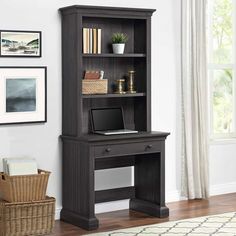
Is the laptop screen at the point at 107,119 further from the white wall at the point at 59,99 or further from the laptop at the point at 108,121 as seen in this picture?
the white wall at the point at 59,99

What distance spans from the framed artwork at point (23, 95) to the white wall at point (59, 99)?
0.07 metres

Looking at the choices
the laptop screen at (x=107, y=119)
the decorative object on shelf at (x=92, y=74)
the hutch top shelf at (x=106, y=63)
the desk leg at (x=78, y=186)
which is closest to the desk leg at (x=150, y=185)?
the hutch top shelf at (x=106, y=63)

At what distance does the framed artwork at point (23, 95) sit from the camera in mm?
5570

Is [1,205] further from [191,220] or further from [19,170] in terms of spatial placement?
[191,220]

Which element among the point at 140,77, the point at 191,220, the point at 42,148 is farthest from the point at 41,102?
the point at 191,220

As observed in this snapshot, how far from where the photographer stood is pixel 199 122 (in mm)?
6793

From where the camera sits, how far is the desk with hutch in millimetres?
5648

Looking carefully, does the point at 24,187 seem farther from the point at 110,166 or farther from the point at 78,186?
the point at 110,166

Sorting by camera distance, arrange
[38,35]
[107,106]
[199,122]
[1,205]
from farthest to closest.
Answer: [199,122], [107,106], [38,35], [1,205]

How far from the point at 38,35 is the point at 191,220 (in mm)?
2159

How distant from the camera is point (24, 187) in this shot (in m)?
5.30

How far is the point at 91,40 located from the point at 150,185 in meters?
1.50

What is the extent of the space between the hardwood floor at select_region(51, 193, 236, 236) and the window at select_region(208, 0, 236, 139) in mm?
867

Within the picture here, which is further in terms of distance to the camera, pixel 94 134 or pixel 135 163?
pixel 135 163
